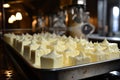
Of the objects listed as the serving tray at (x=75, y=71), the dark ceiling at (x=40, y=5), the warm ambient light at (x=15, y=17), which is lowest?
the serving tray at (x=75, y=71)

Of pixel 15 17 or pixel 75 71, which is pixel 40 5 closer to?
pixel 15 17

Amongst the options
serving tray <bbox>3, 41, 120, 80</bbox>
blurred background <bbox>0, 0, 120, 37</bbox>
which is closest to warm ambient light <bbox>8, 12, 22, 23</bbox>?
blurred background <bbox>0, 0, 120, 37</bbox>

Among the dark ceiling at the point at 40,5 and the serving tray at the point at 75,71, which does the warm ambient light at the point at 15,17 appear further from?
the serving tray at the point at 75,71

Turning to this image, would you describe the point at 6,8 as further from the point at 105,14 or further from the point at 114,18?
the point at 114,18

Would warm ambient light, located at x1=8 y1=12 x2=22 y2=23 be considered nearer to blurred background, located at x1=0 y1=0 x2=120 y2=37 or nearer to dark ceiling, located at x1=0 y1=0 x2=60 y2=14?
blurred background, located at x1=0 y1=0 x2=120 y2=37

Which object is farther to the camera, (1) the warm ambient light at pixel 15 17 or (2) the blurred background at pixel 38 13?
(1) the warm ambient light at pixel 15 17

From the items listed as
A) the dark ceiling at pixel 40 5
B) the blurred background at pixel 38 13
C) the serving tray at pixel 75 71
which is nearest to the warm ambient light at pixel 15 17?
the blurred background at pixel 38 13

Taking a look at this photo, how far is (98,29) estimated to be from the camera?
4367 mm

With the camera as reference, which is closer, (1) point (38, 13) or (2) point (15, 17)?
(2) point (15, 17)

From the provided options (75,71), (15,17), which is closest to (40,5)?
(15,17)

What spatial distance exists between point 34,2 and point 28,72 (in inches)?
91.6

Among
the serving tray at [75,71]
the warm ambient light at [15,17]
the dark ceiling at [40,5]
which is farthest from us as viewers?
the dark ceiling at [40,5]

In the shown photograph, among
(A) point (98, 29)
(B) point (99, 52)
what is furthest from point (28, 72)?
(A) point (98, 29)

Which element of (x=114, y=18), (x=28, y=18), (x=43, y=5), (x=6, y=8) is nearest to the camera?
(x=6, y=8)
